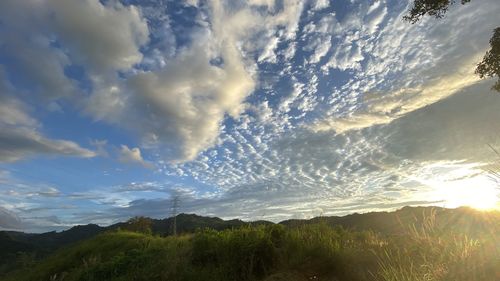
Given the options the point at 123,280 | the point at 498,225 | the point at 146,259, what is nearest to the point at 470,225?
the point at 498,225

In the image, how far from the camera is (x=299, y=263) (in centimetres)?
995

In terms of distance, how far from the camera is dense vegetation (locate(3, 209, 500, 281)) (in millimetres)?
5754

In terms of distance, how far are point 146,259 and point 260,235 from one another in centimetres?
613

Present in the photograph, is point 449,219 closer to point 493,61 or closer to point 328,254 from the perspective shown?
point 328,254

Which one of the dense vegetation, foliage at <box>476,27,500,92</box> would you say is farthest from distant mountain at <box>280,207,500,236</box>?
foliage at <box>476,27,500,92</box>

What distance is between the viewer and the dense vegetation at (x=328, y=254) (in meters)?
5.75

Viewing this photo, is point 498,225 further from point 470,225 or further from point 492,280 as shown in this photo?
point 470,225

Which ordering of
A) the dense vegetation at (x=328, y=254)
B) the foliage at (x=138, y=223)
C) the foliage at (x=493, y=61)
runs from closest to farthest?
the dense vegetation at (x=328, y=254), the foliage at (x=493, y=61), the foliage at (x=138, y=223)

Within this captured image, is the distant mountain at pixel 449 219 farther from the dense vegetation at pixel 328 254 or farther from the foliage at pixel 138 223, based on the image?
the foliage at pixel 138 223

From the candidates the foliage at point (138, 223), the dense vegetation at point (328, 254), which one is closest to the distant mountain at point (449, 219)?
the dense vegetation at point (328, 254)

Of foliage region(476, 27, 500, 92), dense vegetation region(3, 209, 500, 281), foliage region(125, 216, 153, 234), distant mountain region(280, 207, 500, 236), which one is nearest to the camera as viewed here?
dense vegetation region(3, 209, 500, 281)

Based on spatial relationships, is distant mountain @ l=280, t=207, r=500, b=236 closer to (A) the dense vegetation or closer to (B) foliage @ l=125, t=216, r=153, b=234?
(A) the dense vegetation

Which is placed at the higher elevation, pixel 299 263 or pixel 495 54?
pixel 495 54

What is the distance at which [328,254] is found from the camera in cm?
967
